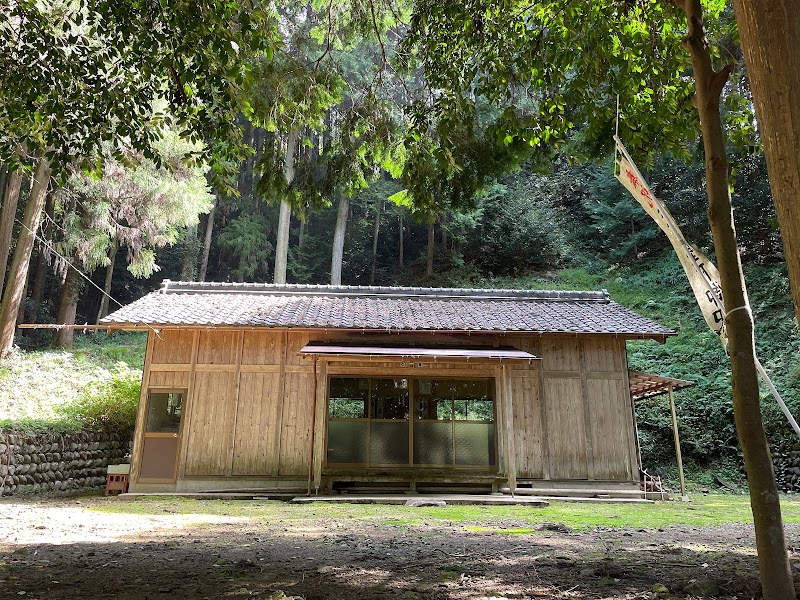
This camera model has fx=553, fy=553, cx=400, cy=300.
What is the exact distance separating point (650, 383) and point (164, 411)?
9.47 m

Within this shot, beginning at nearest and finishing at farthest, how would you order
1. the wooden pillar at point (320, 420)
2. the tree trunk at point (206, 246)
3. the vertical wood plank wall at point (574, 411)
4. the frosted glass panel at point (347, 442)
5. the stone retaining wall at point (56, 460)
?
the stone retaining wall at point (56, 460) < the wooden pillar at point (320, 420) < the frosted glass panel at point (347, 442) < the vertical wood plank wall at point (574, 411) < the tree trunk at point (206, 246)

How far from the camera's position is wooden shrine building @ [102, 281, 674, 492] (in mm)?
9742

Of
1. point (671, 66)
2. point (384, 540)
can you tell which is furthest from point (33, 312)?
point (671, 66)

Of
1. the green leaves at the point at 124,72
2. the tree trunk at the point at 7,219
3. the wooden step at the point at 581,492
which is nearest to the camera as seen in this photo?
the green leaves at the point at 124,72

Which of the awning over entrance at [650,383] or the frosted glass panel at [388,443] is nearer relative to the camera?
the frosted glass panel at [388,443]

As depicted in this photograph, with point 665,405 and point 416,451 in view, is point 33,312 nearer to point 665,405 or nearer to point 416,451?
point 416,451

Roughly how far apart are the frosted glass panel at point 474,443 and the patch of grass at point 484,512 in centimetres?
146

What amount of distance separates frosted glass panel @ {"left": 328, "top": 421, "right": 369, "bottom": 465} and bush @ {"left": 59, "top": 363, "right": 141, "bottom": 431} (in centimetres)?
444

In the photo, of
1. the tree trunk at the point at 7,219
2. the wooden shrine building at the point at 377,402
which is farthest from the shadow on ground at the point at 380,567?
the tree trunk at the point at 7,219

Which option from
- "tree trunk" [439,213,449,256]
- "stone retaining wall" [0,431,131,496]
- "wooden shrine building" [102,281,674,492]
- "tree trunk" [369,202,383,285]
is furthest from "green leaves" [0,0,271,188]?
"tree trunk" [369,202,383,285]

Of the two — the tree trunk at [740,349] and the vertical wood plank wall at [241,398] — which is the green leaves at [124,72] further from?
the vertical wood plank wall at [241,398]

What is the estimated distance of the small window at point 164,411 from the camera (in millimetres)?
10047

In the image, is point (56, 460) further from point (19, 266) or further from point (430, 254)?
point (430, 254)

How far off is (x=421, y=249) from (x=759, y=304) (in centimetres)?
1430
